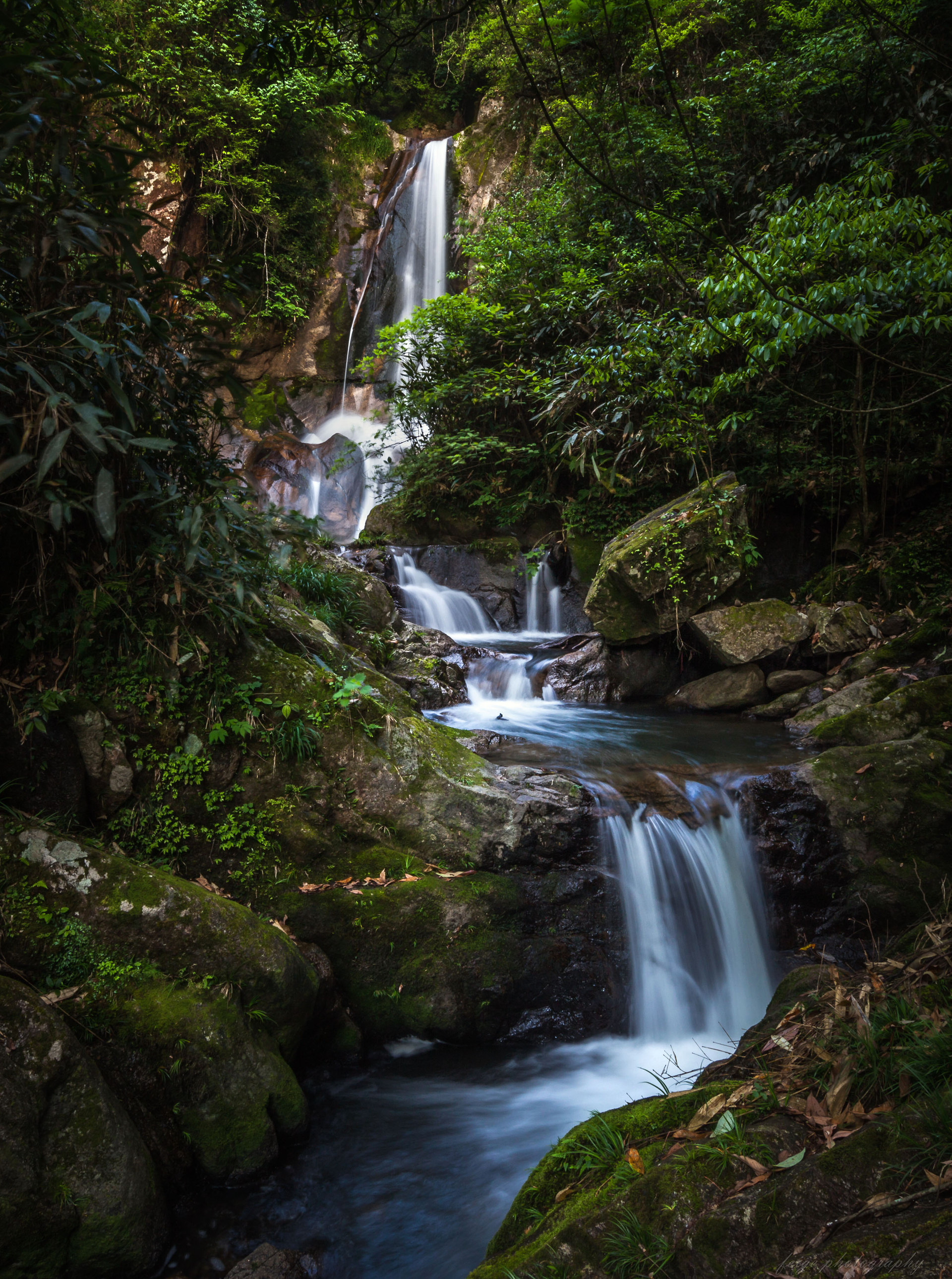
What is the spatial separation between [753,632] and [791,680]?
0.71 meters

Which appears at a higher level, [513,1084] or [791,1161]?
[791,1161]

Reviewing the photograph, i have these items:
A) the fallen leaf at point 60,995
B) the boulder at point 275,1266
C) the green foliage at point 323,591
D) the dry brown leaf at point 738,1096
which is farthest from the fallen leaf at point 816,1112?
the green foliage at point 323,591

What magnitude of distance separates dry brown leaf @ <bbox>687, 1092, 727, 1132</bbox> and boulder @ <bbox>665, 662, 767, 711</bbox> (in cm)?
649

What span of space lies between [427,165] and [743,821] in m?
20.6

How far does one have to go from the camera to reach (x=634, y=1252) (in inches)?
71.7

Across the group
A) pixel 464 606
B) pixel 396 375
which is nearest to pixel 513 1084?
pixel 464 606

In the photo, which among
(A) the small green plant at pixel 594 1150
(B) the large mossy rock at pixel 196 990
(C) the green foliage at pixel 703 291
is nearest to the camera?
(A) the small green plant at pixel 594 1150

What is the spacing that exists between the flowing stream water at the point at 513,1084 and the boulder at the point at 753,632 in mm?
2040

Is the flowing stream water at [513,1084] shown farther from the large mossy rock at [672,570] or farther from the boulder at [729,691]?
the large mossy rock at [672,570]

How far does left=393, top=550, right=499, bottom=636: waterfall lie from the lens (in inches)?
453

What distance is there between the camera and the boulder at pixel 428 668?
7930 millimetres

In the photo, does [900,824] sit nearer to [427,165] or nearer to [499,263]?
[499,263]

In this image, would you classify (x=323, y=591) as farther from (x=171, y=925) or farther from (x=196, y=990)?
(x=196, y=990)

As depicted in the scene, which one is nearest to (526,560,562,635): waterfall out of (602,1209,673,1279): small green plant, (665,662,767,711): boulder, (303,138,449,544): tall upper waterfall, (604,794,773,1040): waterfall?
(665,662,767,711): boulder
